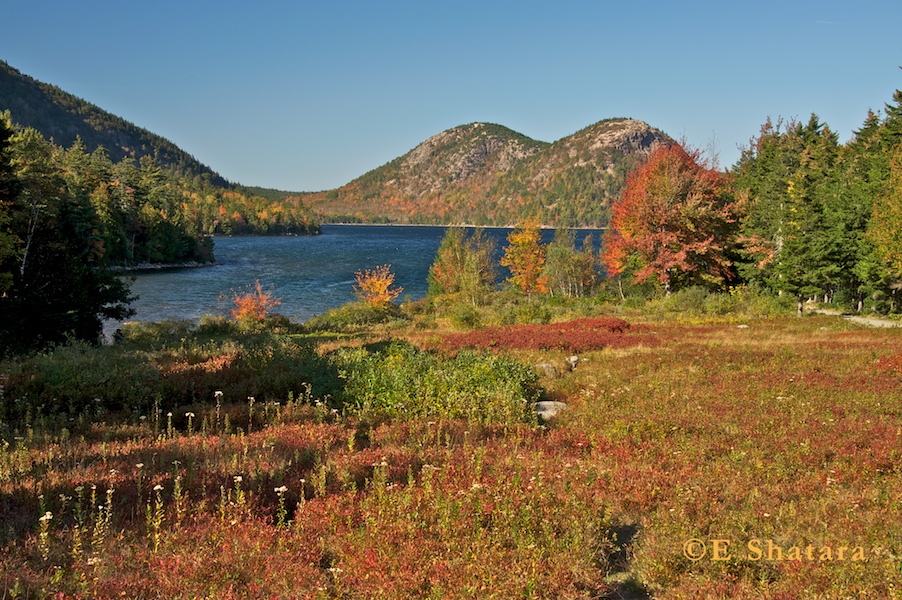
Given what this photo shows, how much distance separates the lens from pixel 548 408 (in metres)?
10.6

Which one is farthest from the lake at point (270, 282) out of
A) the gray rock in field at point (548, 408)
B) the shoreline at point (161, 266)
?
the gray rock in field at point (548, 408)

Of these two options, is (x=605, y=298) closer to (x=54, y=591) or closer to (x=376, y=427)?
(x=376, y=427)

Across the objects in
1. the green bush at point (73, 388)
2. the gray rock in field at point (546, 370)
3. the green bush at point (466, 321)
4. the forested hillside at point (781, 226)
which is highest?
the forested hillside at point (781, 226)

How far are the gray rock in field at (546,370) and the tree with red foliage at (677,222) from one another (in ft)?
93.8

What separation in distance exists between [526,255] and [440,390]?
177 feet

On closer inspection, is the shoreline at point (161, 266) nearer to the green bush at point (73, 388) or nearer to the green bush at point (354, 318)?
the green bush at point (354, 318)

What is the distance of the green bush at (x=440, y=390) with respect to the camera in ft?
30.6

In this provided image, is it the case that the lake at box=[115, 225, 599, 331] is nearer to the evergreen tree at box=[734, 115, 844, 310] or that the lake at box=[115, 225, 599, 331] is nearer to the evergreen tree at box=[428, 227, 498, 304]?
the evergreen tree at box=[428, 227, 498, 304]

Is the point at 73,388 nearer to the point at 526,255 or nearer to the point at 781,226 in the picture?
the point at 781,226

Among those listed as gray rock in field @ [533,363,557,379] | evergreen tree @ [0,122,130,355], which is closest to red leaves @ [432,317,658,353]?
gray rock in field @ [533,363,557,379]

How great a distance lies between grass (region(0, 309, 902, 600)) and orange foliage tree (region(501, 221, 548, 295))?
5150 centimetres

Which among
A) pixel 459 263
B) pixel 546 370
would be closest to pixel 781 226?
pixel 459 263

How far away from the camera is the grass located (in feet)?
13.2

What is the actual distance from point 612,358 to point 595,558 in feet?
40.2
